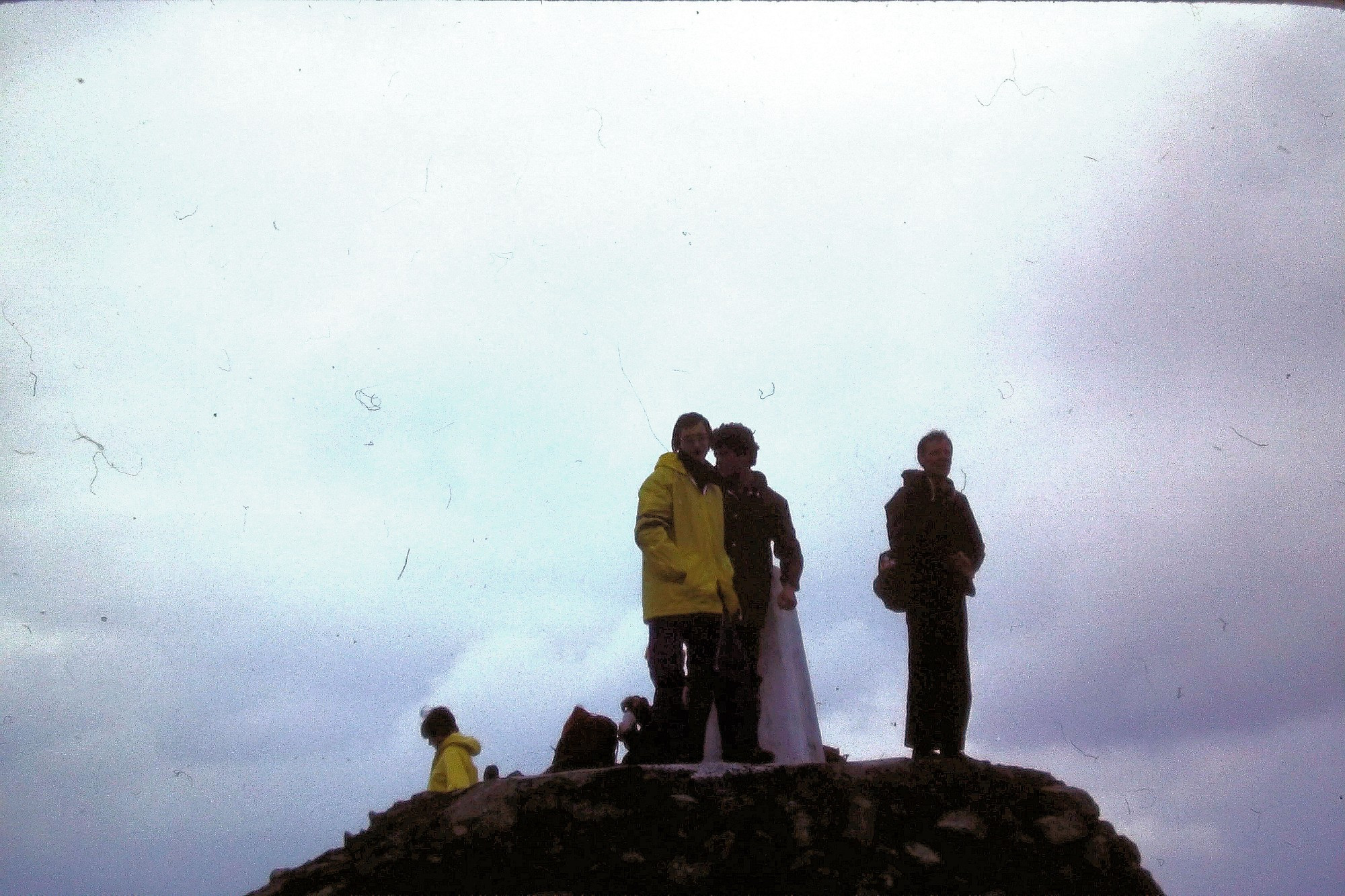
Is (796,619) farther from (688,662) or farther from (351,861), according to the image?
(351,861)

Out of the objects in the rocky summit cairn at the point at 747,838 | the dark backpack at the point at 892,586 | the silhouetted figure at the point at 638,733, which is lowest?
the rocky summit cairn at the point at 747,838

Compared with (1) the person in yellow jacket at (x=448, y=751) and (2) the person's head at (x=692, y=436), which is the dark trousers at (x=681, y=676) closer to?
(2) the person's head at (x=692, y=436)

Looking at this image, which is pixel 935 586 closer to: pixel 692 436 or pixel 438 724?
pixel 692 436

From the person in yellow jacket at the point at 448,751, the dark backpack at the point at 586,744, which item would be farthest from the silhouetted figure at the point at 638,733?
the person in yellow jacket at the point at 448,751

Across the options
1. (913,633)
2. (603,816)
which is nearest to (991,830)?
(913,633)

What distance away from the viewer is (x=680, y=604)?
7949mm

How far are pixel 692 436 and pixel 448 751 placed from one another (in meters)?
3.21

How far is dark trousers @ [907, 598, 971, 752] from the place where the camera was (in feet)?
26.7

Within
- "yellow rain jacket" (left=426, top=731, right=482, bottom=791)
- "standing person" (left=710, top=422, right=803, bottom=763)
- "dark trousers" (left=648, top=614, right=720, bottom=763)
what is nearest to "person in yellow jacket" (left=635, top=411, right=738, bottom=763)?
"dark trousers" (left=648, top=614, right=720, bottom=763)

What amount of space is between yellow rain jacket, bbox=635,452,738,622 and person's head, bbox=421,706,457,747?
2543 millimetres

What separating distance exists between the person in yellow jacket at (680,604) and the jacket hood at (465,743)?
2073mm

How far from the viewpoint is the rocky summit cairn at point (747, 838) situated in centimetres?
718

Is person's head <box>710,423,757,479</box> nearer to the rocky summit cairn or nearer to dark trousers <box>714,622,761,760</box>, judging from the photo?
dark trousers <box>714,622,761,760</box>

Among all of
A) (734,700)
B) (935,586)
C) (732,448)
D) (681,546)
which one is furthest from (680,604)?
(935,586)
